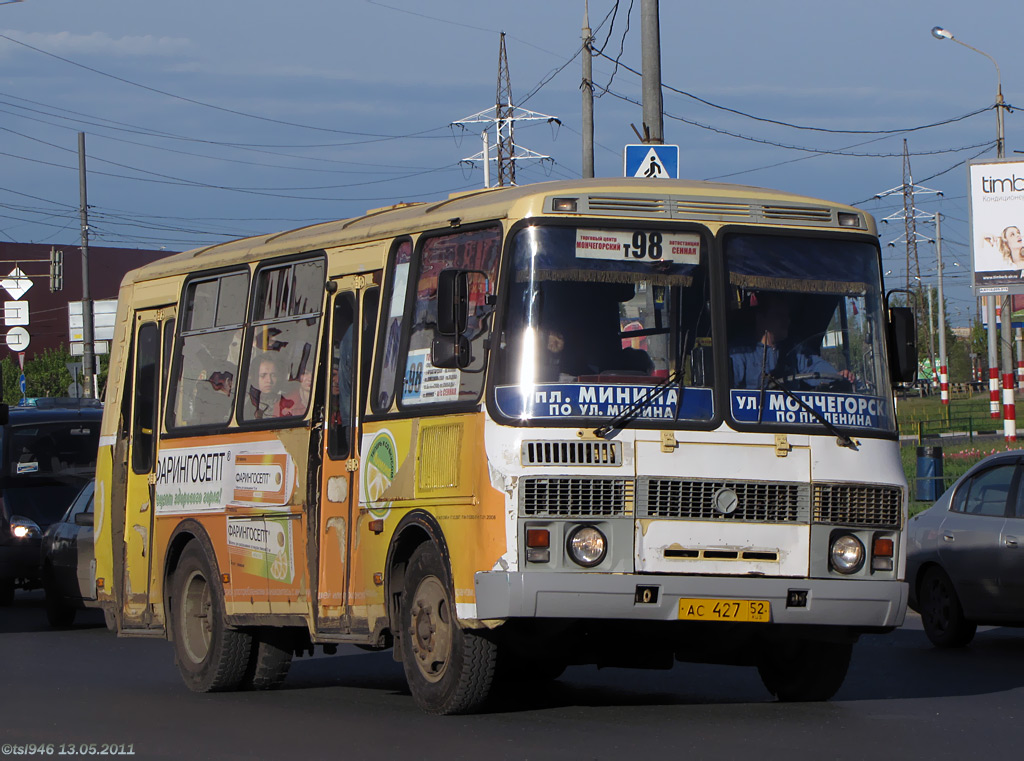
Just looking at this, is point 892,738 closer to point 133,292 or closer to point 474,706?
point 474,706

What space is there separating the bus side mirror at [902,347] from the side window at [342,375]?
322 centimetres

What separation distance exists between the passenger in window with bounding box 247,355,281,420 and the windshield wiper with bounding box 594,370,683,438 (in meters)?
3.20

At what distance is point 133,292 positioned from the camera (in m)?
14.0

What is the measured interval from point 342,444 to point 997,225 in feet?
95.8

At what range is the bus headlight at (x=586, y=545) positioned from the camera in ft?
29.3

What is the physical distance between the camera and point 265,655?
12070 mm

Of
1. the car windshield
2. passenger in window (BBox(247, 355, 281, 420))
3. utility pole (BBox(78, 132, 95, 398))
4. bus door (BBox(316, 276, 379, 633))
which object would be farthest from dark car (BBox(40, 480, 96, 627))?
utility pole (BBox(78, 132, 95, 398))

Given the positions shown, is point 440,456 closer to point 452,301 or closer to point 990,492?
point 452,301

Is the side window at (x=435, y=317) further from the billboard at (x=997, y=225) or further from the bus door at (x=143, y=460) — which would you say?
the billboard at (x=997, y=225)

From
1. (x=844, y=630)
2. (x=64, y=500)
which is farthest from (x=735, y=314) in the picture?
(x=64, y=500)

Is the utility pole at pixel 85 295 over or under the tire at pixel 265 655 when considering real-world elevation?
over

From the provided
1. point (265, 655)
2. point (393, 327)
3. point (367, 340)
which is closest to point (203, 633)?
point (265, 655)

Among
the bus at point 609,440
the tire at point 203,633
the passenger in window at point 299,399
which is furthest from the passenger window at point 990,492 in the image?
the tire at point 203,633

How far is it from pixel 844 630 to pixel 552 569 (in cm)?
179
